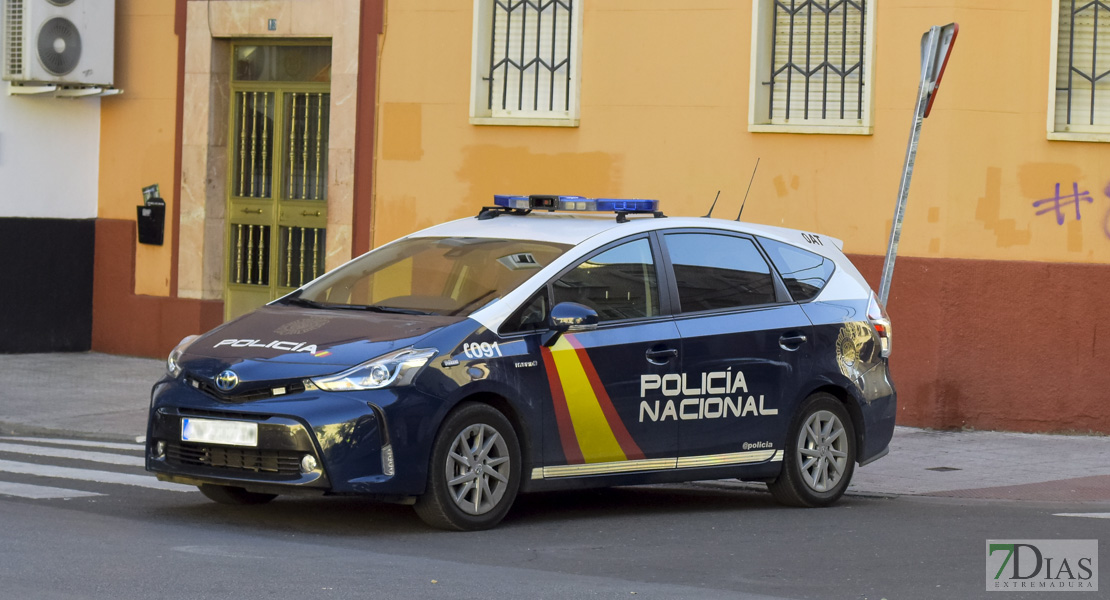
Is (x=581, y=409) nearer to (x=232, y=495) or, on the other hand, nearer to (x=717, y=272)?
(x=717, y=272)

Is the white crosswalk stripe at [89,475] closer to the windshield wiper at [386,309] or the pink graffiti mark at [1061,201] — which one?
the windshield wiper at [386,309]

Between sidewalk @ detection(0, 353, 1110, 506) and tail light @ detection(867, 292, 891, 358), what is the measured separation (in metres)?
1.03

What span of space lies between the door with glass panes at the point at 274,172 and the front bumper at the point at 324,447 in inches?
354

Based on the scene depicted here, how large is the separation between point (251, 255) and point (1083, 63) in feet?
27.6

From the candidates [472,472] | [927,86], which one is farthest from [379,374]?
[927,86]

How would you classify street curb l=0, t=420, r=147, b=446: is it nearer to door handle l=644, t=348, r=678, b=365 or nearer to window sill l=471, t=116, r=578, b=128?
window sill l=471, t=116, r=578, b=128

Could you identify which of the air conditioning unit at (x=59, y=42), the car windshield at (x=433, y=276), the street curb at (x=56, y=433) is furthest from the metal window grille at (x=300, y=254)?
the car windshield at (x=433, y=276)

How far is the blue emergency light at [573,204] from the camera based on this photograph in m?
9.21

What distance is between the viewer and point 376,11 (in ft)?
52.0

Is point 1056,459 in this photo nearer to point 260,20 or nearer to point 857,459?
point 857,459

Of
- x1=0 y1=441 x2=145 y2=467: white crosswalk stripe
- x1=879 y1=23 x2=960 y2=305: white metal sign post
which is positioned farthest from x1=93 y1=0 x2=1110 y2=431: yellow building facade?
x1=0 y1=441 x2=145 y2=467: white crosswalk stripe

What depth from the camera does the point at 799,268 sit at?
31.4ft

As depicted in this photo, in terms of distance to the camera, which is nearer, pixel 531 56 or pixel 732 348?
pixel 732 348

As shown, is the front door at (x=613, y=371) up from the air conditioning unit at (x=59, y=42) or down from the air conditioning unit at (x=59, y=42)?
down
